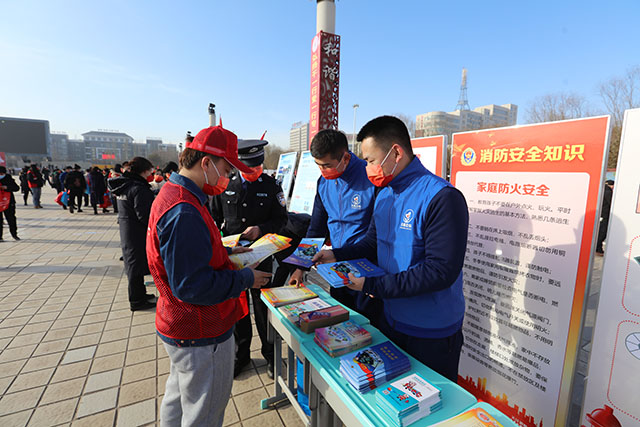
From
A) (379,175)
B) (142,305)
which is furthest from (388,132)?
(142,305)

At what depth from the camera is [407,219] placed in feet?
4.78

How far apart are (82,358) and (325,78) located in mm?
5250

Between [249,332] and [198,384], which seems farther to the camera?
[249,332]

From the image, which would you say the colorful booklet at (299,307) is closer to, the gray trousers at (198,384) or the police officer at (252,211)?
the gray trousers at (198,384)

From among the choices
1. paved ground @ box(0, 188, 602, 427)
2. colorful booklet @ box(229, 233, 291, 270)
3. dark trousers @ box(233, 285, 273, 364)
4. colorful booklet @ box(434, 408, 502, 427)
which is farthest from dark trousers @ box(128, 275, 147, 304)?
colorful booklet @ box(434, 408, 502, 427)

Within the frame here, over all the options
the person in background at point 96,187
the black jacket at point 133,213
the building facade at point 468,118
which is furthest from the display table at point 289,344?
the building facade at point 468,118

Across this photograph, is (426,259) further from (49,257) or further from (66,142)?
(66,142)

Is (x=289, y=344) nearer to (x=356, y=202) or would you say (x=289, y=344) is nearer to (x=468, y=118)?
(x=356, y=202)

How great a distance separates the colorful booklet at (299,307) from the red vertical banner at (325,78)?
4043mm

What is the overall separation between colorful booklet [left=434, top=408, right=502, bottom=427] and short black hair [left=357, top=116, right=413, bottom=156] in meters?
1.14

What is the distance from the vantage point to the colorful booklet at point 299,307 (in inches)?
71.2

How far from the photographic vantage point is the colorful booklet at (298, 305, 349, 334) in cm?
167

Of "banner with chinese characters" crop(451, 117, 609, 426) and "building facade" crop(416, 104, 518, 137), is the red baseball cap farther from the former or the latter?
"building facade" crop(416, 104, 518, 137)

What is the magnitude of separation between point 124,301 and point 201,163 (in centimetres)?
365
